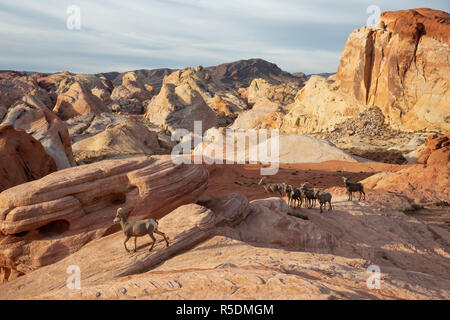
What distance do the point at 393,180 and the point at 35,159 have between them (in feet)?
65.4

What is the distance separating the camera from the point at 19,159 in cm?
1645

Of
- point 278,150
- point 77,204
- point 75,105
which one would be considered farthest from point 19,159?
point 75,105

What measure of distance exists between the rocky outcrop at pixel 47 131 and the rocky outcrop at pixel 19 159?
2.89 m

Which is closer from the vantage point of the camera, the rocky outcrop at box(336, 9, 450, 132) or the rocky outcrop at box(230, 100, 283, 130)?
the rocky outcrop at box(336, 9, 450, 132)

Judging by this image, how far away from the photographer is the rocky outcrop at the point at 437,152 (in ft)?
76.5

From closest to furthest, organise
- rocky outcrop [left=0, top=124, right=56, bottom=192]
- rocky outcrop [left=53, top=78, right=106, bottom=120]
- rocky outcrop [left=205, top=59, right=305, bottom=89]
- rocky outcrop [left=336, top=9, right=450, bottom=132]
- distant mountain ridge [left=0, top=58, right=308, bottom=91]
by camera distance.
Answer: rocky outcrop [left=0, top=124, right=56, bottom=192], rocky outcrop [left=336, top=9, right=450, bottom=132], rocky outcrop [left=53, top=78, right=106, bottom=120], distant mountain ridge [left=0, top=58, right=308, bottom=91], rocky outcrop [left=205, top=59, right=305, bottom=89]

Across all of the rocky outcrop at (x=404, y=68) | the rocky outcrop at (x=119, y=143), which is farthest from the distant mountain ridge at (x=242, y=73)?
the rocky outcrop at (x=119, y=143)

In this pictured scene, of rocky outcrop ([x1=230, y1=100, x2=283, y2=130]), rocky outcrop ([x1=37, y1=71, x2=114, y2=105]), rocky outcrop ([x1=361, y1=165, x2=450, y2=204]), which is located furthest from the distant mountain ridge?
rocky outcrop ([x1=361, y1=165, x2=450, y2=204])

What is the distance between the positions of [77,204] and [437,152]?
79.5 feet

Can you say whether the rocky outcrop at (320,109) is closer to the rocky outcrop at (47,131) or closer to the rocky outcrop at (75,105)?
the rocky outcrop at (75,105)

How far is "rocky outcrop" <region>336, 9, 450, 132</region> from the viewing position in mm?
41594

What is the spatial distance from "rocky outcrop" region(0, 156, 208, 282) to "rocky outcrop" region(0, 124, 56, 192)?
24.4 feet

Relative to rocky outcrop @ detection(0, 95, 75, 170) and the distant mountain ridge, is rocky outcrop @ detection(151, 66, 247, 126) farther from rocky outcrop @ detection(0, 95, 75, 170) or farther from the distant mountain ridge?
the distant mountain ridge
